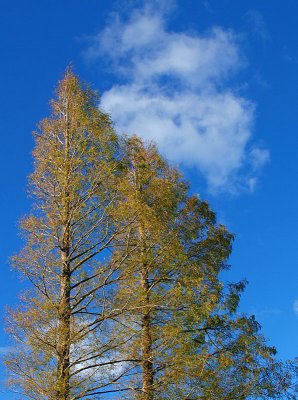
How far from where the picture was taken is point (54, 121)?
569 inches

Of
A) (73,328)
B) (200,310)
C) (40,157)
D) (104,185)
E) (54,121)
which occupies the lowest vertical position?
(73,328)

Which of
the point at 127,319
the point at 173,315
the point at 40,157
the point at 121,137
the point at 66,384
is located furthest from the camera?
the point at 121,137

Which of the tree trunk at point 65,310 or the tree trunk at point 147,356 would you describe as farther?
the tree trunk at point 147,356

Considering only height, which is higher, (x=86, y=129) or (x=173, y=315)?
(x=86, y=129)

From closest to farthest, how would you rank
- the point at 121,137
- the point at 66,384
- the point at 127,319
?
the point at 66,384 → the point at 127,319 → the point at 121,137

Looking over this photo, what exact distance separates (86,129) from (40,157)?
51.7 inches

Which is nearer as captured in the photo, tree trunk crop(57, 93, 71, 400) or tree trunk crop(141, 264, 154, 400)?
tree trunk crop(57, 93, 71, 400)

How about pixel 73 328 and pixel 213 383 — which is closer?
pixel 73 328

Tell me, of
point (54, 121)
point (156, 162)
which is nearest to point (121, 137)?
point (156, 162)

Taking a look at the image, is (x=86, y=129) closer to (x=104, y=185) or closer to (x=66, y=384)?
(x=104, y=185)

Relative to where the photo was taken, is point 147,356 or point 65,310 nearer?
point 65,310

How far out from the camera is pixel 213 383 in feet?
41.3

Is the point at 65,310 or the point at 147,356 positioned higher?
the point at 65,310

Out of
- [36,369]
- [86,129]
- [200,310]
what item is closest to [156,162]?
[86,129]
